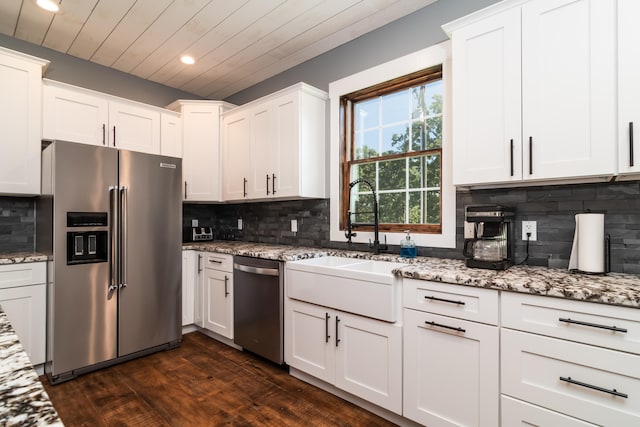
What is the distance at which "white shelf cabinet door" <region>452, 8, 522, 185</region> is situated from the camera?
1.85 meters

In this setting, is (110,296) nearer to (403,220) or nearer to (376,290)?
(376,290)

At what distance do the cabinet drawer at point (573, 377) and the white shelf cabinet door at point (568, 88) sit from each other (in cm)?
83

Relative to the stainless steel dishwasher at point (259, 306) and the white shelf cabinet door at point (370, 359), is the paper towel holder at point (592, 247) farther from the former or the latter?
the stainless steel dishwasher at point (259, 306)

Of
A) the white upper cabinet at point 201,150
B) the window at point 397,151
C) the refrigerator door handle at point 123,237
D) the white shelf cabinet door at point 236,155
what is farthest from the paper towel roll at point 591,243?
the white upper cabinet at point 201,150

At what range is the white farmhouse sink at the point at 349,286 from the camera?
1920mm

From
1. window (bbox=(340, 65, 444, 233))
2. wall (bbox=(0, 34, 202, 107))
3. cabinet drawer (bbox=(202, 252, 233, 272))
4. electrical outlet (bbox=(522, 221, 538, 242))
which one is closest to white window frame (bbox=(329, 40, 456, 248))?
window (bbox=(340, 65, 444, 233))

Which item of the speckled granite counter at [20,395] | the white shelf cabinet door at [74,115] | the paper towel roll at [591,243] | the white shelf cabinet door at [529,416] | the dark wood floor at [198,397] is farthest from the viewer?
the white shelf cabinet door at [74,115]

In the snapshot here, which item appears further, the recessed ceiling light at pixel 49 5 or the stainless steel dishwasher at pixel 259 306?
the stainless steel dishwasher at pixel 259 306

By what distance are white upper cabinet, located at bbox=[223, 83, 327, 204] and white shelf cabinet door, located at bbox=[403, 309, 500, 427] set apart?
5.34 feet

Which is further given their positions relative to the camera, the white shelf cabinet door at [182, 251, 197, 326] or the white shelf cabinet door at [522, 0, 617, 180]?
the white shelf cabinet door at [182, 251, 197, 326]

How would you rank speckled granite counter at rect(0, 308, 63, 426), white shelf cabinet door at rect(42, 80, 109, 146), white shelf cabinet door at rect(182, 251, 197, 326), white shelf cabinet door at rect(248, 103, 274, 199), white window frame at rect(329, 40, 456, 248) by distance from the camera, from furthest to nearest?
white shelf cabinet door at rect(182, 251, 197, 326) < white shelf cabinet door at rect(248, 103, 274, 199) < white shelf cabinet door at rect(42, 80, 109, 146) < white window frame at rect(329, 40, 456, 248) < speckled granite counter at rect(0, 308, 63, 426)

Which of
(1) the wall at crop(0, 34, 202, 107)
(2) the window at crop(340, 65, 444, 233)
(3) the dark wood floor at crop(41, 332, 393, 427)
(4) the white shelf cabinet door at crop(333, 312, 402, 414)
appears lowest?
(3) the dark wood floor at crop(41, 332, 393, 427)

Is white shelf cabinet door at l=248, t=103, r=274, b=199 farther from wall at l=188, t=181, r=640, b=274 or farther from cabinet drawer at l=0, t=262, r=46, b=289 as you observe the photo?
cabinet drawer at l=0, t=262, r=46, b=289

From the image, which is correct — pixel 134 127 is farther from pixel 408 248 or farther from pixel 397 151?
pixel 408 248
